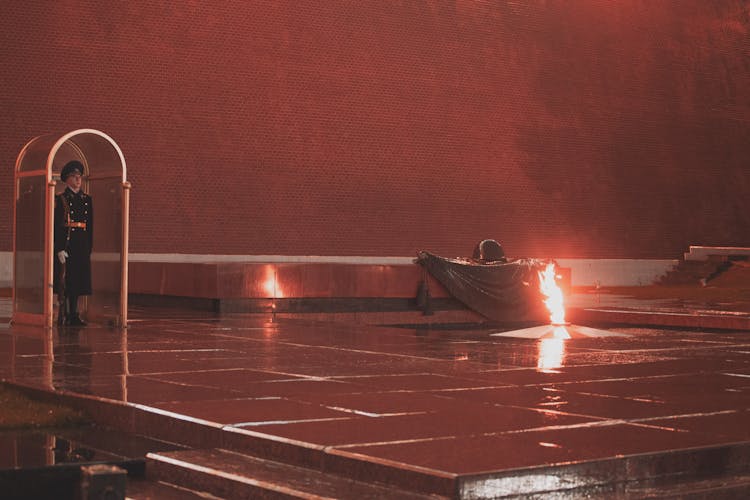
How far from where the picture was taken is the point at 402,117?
67.1 ft

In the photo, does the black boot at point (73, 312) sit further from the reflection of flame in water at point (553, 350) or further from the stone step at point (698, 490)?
the stone step at point (698, 490)

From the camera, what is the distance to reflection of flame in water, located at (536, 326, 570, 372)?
6379 mm

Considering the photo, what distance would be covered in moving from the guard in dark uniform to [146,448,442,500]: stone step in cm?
551

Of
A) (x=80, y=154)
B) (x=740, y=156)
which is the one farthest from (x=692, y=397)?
(x=740, y=156)

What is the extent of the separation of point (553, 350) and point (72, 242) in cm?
421

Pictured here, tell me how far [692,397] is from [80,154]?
6.66m

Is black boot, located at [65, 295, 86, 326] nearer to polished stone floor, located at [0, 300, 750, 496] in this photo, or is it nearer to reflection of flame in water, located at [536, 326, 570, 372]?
polished stone floor, located at [0, 300, 750, 496]

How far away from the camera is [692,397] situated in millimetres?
4934

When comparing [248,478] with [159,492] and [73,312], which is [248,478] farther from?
[73,312]

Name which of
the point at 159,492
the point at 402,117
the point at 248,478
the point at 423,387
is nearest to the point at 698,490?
the point at 248,478

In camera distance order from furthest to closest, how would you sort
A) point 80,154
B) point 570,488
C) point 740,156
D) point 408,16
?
1. point 740,156
2. point 408,16
3. point 80,154
4. point 570,488

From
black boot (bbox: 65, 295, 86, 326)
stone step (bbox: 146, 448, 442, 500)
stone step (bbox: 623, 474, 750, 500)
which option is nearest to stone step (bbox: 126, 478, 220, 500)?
stone step (bbox: 146, 448, 442, 500)

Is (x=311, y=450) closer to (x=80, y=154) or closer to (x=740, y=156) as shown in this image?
(x=80, y=154)

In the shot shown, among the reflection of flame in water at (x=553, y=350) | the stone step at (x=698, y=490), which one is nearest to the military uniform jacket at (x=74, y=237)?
the reflection of flame in water at (x=553, y=350)
